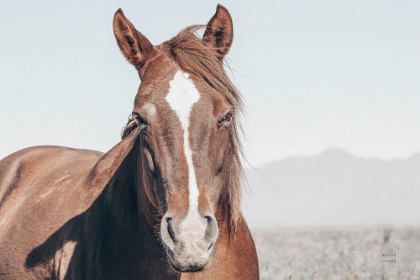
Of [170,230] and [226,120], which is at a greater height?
[226,120]

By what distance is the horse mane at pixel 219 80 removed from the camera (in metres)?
4.20

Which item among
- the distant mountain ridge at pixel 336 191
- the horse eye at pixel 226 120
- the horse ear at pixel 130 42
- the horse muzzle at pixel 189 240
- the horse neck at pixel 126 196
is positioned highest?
the distant mountain ridge at pixel 336 191

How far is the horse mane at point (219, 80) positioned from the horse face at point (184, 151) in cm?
3

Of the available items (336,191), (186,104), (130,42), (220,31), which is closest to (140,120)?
(186,104)

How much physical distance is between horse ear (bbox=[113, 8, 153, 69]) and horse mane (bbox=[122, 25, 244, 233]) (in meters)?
0.14

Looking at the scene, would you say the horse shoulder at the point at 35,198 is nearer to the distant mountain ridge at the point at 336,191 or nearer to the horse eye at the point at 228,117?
the horse eye at the point at 228,117

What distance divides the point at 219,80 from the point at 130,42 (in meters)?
0.77

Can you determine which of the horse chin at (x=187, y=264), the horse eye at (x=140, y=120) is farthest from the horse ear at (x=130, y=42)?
the horse chin at (x=187, y=264)

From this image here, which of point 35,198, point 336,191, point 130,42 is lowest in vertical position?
point 35,198

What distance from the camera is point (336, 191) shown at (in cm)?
10012

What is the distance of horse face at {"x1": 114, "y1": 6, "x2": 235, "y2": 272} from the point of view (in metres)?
3.55

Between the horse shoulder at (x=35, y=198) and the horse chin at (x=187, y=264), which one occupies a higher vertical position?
the horse shoulder at (x=35, y=198)

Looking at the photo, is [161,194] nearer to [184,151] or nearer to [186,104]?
[184,151]

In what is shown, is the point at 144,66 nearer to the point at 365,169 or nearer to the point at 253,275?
the point at 253,275
